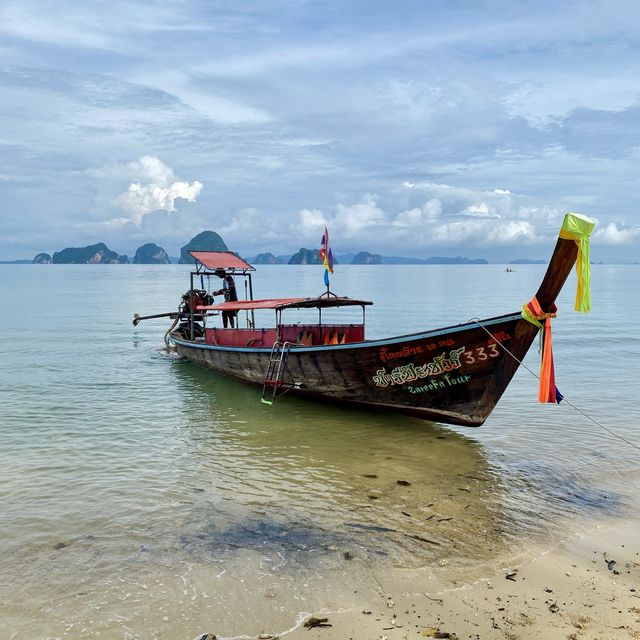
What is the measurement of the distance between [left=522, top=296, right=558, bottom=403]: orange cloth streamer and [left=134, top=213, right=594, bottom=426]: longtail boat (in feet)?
0.05

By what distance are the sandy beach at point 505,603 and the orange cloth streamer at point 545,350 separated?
9.57 ft

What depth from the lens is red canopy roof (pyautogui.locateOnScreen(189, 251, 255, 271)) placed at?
2220 centimetres

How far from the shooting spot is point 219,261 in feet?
75.5

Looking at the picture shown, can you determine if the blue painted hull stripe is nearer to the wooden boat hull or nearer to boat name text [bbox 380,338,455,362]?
the wooden boat hull

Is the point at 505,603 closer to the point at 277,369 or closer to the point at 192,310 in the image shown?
the point at 277,369

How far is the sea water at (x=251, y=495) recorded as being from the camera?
643 cm

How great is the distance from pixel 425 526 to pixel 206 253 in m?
17.5

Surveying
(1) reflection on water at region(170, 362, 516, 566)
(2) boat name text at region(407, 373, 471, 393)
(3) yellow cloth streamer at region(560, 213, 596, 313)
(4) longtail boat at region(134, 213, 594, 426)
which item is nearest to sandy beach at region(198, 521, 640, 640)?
(1) reflection on water at region(170, 362, 516, 566)

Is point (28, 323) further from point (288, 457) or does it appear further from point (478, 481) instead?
point (478, 481)

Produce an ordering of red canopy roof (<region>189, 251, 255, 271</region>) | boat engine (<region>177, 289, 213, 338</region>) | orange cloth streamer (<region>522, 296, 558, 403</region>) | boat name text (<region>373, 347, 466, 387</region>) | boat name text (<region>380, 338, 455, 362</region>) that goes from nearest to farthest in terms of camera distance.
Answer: orange cloth streamer (<region>522, 296, 558, 403</region>)
boat name text (<region>380, 338, 455, 362</region>)
boat name text (<region>373, 347, 466, 387</region>)
red canopy roof (<region>189, 251, 255, 271</region>)
boat engine (<region>177, 289, 213, 338</region>)

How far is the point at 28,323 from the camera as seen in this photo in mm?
37781

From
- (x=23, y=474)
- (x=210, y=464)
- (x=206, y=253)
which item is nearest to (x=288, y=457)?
(x=210, y=464)

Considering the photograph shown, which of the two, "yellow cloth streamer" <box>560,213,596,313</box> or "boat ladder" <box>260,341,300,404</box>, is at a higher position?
"yellow cloth streamer" <box>560,213,596,313</box>

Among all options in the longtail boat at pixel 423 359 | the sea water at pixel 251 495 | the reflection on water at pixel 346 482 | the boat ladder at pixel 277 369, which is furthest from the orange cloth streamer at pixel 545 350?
the boat ladder at pixel 277 369
